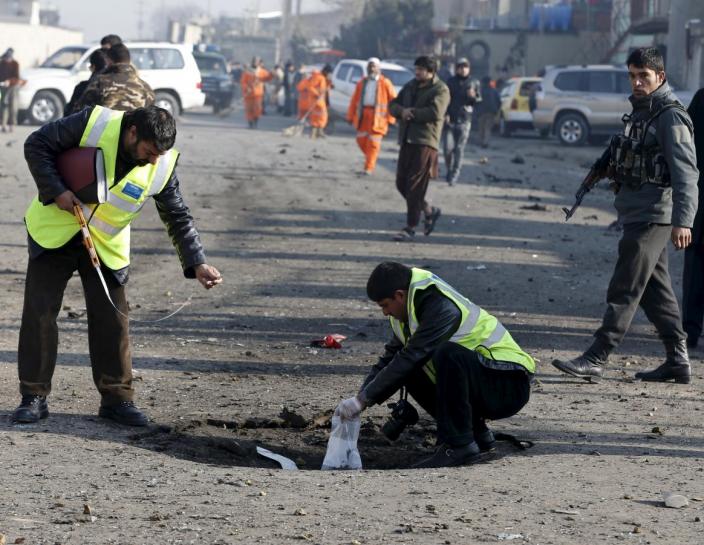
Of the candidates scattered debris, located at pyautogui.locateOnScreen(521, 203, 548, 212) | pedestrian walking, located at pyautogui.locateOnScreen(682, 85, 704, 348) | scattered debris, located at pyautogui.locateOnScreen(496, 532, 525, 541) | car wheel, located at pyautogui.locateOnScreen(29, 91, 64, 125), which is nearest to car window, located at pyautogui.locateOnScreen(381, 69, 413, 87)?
car wheel, located at pyautogui.locateOnScreen(29, 91, 64, 125)

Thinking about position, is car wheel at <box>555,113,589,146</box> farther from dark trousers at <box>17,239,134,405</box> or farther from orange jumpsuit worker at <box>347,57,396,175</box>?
dark trousers at <box>17,239,134,405</box>

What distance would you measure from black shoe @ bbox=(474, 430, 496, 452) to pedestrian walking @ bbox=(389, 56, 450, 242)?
730 centimetres

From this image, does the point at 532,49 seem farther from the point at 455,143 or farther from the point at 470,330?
the point at 470,330

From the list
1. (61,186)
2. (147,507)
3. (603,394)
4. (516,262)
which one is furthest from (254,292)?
(147,507)

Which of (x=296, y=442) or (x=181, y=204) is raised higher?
(x=181, y=204)

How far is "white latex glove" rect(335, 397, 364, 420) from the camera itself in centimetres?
590

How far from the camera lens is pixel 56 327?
20.7 ft

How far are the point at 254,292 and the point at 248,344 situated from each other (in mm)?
1904

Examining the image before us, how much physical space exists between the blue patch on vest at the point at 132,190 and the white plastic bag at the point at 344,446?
137cm

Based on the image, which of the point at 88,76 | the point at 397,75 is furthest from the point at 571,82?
the point at 88,76

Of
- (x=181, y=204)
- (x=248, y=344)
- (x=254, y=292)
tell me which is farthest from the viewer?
(x=254, y=292)

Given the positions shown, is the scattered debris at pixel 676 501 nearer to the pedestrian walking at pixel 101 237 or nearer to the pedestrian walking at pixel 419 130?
the pedestrian walking at pixel 101 237

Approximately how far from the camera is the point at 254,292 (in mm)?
10656

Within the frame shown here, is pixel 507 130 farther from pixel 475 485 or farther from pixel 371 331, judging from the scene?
pixel 475 485
